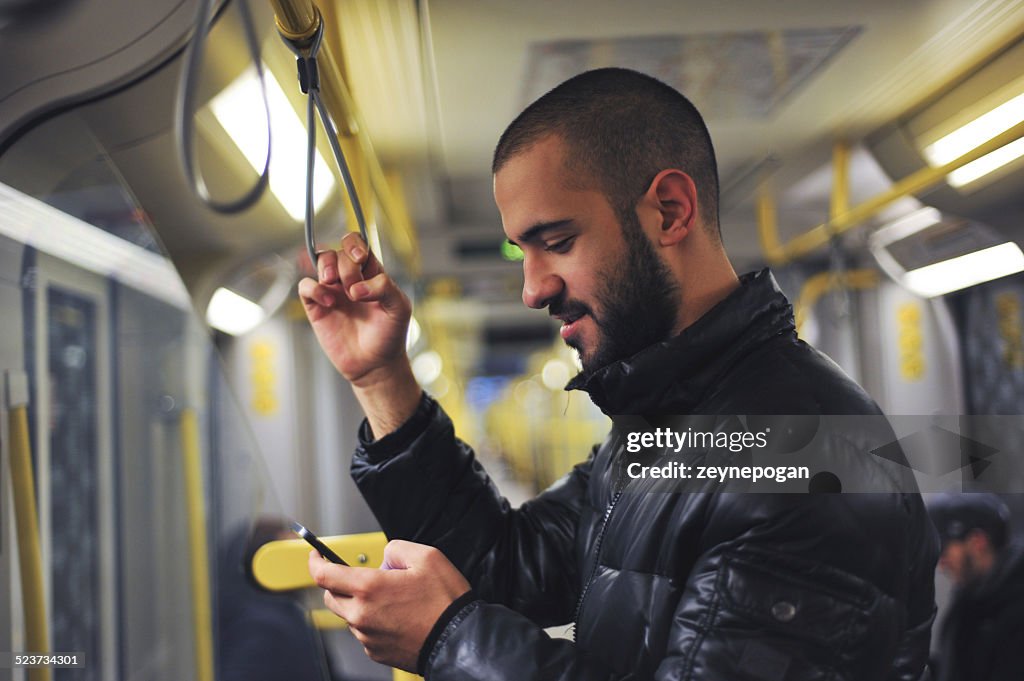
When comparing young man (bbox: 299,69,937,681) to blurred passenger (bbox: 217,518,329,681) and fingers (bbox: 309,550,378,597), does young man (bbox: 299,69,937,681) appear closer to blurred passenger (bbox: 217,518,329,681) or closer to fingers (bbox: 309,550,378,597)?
fingers (bbox: 309,550,378,597)

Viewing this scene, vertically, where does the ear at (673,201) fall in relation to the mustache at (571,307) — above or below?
above

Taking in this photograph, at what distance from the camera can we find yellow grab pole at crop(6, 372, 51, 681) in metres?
1.19

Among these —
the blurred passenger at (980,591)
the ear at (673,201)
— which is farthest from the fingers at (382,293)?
the blurred passenger at (980,591)

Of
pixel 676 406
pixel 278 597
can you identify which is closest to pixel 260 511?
pixel 278 597

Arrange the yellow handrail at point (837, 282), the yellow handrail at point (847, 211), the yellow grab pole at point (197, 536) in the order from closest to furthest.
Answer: the yellow handrail at point (847, 211) → the yellow handrail at point (837, 282) → the yellow grab pole at point (197, 536)

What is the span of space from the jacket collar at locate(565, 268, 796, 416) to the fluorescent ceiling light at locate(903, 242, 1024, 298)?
635 mm

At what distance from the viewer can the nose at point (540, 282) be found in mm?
1019

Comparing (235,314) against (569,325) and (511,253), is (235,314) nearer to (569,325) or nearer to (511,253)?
(511,253)

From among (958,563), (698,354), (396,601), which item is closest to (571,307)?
(698,354)

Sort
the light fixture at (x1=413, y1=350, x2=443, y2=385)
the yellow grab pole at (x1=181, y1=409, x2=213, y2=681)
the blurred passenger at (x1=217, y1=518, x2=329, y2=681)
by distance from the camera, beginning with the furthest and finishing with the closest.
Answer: the yellow grab pole at (x1=181, y1=409, x2=213, y2=681)
the light fixture at (x1=413, y1=350, x2=443, y2=385)
the blurred passenger at (x1=217, y1=518, x2=329, y2=681)

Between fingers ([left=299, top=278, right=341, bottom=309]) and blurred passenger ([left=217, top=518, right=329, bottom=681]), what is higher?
fingers ([left=299, top=278, right=341, bottom=309])

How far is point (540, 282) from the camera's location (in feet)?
3.36

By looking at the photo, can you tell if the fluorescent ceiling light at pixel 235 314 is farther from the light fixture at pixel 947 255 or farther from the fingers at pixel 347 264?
the light fixture at pixel 947 255

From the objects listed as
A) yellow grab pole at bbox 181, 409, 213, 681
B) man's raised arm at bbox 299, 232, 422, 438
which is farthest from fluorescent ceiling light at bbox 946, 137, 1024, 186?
yellow grab pole at bbox 181, 409, 213, 681
